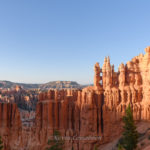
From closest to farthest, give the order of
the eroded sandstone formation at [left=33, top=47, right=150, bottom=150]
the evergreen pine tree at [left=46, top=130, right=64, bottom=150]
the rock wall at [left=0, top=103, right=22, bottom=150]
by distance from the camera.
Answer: the evergreen pine tree at [left=46, top=130, right=64, bottom=150] < the eroded sandstone formation at [left=33, top=47, right=150, bottom=150] < the rock wall at [left=0, top=103, right=22, bottom=150]

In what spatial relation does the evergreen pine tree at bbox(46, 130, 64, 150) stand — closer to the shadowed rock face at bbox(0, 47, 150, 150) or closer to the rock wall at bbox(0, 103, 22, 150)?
the shadowed rock face at bbox(0, 47, 150, 150)

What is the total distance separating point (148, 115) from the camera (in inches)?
1092

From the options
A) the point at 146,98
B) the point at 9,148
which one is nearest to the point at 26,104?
the point at 9,148

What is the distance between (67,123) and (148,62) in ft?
67.3

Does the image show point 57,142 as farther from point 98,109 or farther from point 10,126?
point 10,126

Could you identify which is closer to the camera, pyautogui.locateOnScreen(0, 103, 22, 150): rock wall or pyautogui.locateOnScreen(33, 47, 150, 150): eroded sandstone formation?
pyautogui.locateOnScreen(33, 47, 150, 150): eroded sandstone formation

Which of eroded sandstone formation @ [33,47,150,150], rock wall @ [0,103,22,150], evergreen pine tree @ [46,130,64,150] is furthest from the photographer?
rock wall @ [0,103,22,150]

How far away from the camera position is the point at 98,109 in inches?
1257

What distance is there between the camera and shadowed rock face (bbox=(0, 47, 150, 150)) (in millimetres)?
29703

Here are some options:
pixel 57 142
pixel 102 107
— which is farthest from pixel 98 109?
pixel 57 142

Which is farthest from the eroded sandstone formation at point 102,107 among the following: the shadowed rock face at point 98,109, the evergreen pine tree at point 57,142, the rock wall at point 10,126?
the rock wall at point 10,126

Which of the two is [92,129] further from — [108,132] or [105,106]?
[105,106]

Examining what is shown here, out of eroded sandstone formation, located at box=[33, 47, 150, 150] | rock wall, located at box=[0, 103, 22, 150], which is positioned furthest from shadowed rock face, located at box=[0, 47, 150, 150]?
rock wall, located at box=[0, 103, 22, 150]

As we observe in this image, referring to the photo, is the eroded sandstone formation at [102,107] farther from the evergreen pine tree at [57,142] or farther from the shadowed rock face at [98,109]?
the evergreen pine tree at [57,142]
